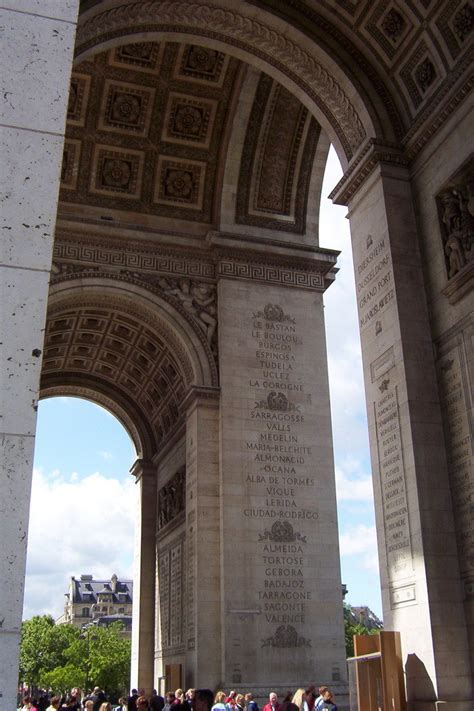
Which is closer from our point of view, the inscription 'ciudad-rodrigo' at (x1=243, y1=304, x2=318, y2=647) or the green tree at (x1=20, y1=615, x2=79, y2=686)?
the inscription 'ciudad-rodrigo' at (x1=243, y1=304, x2=318, y2=647)

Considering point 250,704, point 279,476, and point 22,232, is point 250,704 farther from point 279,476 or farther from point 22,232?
point 22,232

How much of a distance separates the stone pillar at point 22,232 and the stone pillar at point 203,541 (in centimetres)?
1692

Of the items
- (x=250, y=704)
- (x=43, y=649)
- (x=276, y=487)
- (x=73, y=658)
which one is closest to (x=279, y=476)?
(x=276, y=487)

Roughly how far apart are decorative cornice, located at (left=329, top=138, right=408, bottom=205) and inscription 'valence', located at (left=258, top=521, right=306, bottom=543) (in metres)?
9.74

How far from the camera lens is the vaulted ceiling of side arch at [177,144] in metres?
24.1

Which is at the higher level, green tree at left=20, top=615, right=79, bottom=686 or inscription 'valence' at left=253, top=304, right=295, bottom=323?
inscription 'valence' at left=253, top=304, right=295, bottom=323

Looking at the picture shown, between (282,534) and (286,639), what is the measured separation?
284 cm

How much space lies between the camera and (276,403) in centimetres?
2378

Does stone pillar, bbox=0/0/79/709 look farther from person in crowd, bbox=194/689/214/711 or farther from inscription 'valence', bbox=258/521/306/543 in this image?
inscription 'valence', bbox=258/521/306/543

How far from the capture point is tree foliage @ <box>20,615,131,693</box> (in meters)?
82.1

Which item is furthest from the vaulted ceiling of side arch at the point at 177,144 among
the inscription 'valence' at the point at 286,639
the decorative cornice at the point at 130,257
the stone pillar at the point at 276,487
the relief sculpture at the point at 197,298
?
the inscription 'valence' at the point at 286,639

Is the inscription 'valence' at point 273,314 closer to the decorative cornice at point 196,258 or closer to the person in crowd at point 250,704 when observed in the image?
the decorative cornice at point 196,258

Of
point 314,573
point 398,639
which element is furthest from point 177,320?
point 398,639

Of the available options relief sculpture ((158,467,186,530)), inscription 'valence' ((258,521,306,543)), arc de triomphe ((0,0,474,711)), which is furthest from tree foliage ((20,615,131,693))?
inscription 'valence' ((258,521,306,543))
